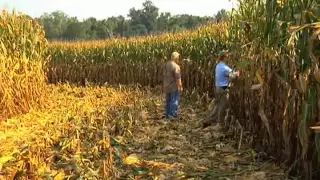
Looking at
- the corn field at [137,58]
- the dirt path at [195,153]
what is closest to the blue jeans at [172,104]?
the dirt path at [195,153]

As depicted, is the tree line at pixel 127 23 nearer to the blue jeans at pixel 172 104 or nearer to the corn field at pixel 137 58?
the corn field at pixel 137 58

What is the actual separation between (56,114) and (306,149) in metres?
6.40

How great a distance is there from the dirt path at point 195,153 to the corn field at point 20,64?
2.79 m

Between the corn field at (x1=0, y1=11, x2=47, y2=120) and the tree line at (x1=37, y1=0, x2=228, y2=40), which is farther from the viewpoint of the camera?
the tree line at (x1=37, y1=0, x2=228, y2=40)

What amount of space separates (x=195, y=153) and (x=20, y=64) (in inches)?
201

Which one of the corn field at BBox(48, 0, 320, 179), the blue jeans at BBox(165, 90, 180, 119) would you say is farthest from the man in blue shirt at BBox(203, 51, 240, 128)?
the blue jeans at BBox(165, 90, 180, 119)

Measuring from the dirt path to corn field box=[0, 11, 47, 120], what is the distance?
110 inches

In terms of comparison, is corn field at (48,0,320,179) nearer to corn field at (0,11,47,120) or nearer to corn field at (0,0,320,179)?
corn field at (0,0,320,179)

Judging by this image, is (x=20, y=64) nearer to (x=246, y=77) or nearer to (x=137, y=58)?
(x=246, y=77)

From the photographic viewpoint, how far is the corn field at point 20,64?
8.84 m

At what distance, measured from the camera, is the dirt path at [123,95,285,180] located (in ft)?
16.5

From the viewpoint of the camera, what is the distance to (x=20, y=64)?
964 centimetres

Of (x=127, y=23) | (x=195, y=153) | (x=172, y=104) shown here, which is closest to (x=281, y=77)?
(x=195, y=153)

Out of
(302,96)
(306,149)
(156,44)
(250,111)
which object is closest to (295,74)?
(302,96)
